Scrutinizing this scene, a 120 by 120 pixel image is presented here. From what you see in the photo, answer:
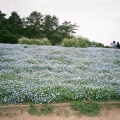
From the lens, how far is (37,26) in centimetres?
6775

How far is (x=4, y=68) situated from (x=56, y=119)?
23.2 ft

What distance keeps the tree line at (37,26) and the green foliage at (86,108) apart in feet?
151

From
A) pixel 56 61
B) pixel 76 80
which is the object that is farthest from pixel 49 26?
pixel 76 80

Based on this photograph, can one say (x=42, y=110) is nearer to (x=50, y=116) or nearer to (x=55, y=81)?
(x=50, y=116)

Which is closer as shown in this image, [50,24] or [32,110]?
[32,110]

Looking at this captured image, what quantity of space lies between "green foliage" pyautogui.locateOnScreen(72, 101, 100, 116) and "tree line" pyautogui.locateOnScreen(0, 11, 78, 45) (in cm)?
4613

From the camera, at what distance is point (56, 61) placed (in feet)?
60.7

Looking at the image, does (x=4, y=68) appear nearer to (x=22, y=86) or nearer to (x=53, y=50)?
(x=22, y=86)

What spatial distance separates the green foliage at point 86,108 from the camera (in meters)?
9.88

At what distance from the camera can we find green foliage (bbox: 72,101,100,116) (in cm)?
988

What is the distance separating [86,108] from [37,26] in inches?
2328

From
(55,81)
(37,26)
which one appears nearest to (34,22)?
(37,26)

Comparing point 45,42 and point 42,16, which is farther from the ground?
point 42,16

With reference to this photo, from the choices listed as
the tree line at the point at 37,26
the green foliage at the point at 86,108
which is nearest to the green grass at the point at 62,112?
the green foliage at the point at 86,108
